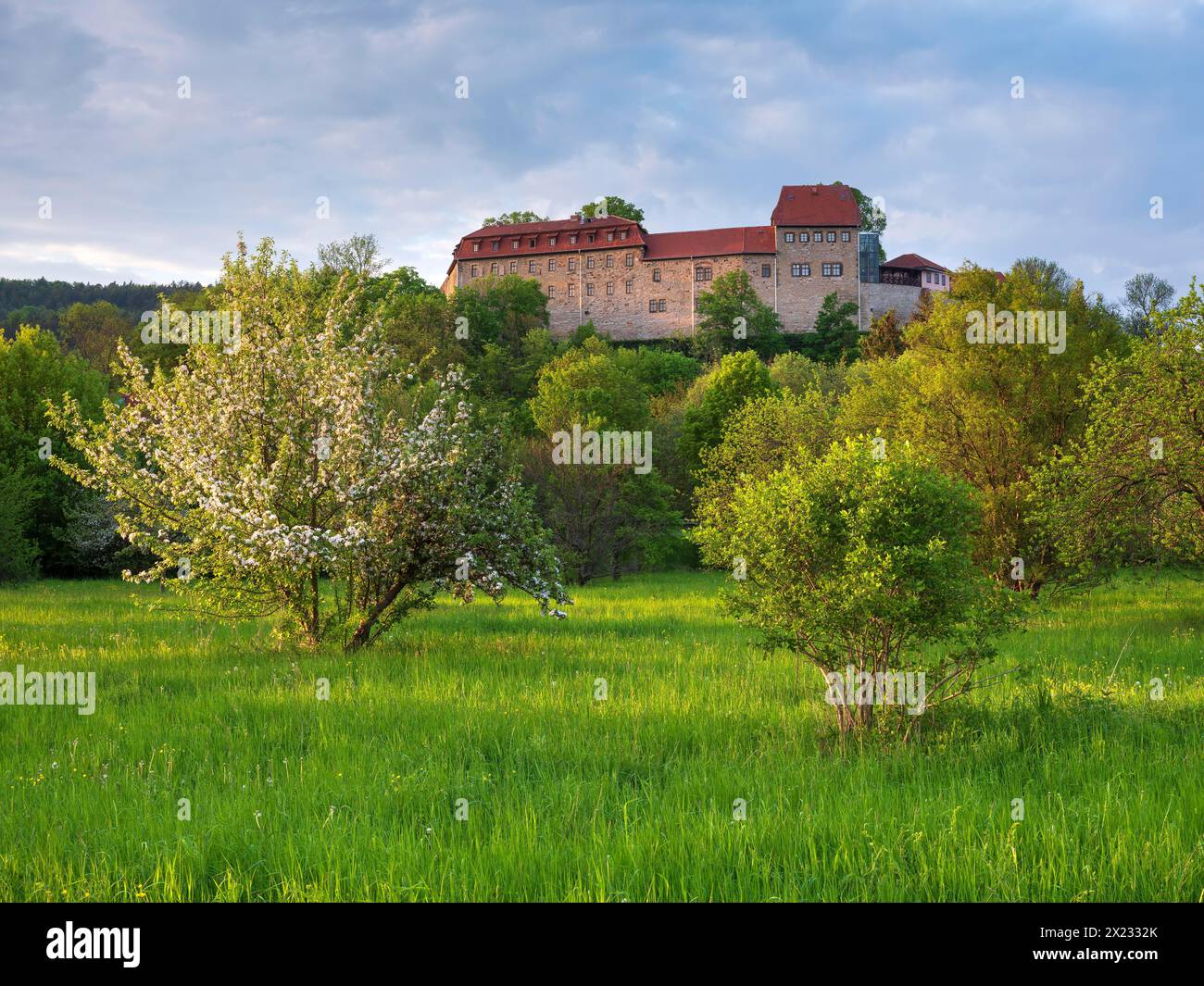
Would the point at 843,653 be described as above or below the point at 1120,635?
above

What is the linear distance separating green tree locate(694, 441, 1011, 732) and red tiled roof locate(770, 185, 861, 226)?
116 m

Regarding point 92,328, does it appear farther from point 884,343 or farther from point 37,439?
point 884,343

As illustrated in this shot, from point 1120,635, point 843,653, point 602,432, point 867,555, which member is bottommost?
point 1120,635

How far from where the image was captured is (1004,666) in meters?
13.1

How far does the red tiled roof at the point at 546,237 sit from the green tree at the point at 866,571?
379 ft

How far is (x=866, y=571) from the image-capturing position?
862 centimetres

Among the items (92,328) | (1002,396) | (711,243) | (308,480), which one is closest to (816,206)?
(711,243)

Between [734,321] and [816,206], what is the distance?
28.5m

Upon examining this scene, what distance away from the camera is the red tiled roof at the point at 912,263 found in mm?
119875

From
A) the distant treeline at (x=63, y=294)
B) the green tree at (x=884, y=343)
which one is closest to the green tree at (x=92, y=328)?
the distant treeline at (x=63, y=294)

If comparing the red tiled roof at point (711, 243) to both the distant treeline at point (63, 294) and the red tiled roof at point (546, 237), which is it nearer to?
the red tiled roof at point (546, 237)
